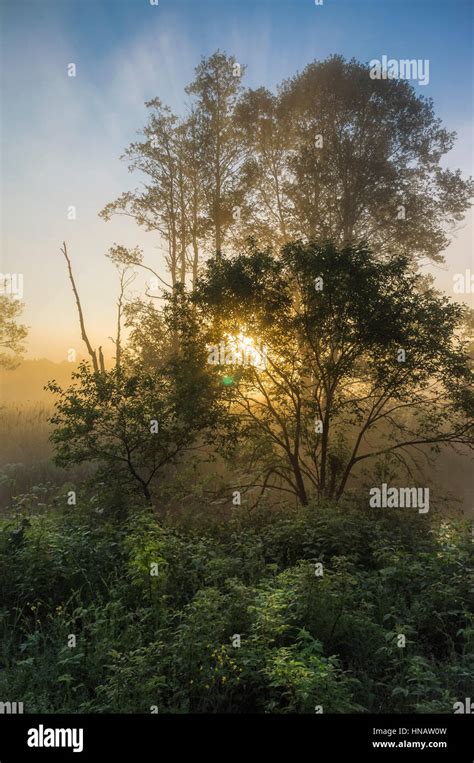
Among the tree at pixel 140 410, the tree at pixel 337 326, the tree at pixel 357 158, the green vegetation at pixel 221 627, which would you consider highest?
the tree at pixel 357 158

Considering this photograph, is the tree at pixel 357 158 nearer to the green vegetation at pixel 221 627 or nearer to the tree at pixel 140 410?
the tree at pixel 140 410

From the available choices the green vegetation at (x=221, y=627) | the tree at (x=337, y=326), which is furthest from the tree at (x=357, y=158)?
the green vegetation at (x=221, y=627)

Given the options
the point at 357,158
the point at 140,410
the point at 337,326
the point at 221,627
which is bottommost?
the point at 221,627

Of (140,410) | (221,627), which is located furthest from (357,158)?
(221,627)

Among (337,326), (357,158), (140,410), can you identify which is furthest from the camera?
(357,158)

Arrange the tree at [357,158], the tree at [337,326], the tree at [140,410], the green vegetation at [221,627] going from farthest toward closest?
the tree at [357,158] → the tree at [337,326] → the tree at [140,410] → the green vegetation at [221,627]

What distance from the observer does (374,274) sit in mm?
16094

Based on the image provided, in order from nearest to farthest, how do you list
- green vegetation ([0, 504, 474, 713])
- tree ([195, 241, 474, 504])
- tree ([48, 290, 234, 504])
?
green vegetation ([0, 504, 474, 713]) < tree ([48, 290, 234, 504]) < tree ([195, 241, 474, 504])

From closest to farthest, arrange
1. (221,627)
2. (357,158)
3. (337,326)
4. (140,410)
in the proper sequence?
(221,627) < (140,410) < (337,326) < (357,158)

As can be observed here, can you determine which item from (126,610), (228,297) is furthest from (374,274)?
(126,610)

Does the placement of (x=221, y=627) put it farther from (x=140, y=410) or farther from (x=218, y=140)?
(x=218, y=140)

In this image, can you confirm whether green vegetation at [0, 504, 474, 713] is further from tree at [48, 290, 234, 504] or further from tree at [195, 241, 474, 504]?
tree at [195, 241, 474, 504]

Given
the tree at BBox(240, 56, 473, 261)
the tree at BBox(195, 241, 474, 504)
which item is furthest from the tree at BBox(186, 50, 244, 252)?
the tree at BBox(195, 241, 474, 504)

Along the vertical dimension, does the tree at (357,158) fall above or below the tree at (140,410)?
above
